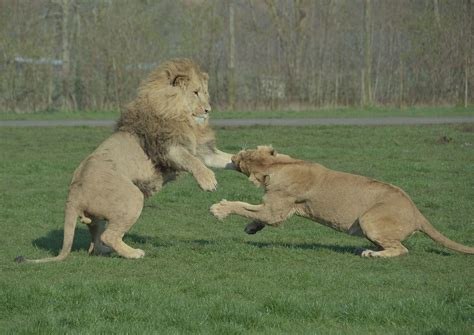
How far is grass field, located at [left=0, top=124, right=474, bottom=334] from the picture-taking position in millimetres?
6328

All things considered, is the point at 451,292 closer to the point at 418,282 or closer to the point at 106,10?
the point at 418,282

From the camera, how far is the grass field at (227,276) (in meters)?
6.33

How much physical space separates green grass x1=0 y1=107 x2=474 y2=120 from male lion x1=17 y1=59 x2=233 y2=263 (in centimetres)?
1885

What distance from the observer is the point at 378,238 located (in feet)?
28.0

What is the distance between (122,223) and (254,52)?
2673 centimetres

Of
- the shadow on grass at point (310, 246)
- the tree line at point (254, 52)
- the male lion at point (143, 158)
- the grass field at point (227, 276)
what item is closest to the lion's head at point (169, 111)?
the male lion at point (143, 158)

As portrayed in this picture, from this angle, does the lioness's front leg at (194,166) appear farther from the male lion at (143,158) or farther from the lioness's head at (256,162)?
the lioness's head at (256,162)

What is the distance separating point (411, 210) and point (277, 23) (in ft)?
89.5

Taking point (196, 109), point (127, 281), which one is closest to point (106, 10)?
point (196, 109)

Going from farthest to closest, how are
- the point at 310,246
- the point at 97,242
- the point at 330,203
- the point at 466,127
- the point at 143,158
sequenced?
the point at 466,127, the point at 310,246, the point at 143,158, the point at 97,242, the point at 330,203

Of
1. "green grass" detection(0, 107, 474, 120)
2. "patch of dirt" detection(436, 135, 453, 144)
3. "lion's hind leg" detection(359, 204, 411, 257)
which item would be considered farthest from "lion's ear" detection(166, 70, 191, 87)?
"green grass" detection(0, 107, 474, 120)

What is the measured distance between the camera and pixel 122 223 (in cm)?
849

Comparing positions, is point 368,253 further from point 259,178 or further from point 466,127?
point 466,127

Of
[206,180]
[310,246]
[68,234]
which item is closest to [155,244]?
[206,180]
